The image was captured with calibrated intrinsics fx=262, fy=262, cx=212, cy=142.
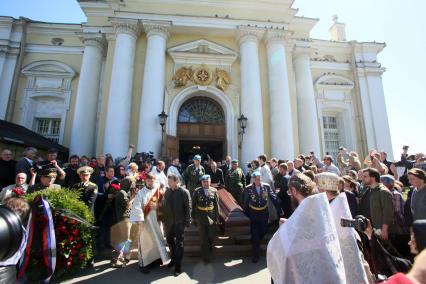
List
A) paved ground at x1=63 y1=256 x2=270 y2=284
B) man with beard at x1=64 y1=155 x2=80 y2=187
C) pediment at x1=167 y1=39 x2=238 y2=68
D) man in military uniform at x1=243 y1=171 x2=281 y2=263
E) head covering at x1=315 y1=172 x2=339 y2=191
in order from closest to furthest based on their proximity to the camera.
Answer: head covering at x1=315 y1=172 x2=339 y2=191 → paved ground at x1=63 y1=256 x2=270 y2=284 → man in military uniform at x1=243 y1=171 x2=281 y2=263 → man with beard at x1=64 y1=155 x2=80 y2=187 → pediment at x1=167 y1=39 x2=238 y2=68

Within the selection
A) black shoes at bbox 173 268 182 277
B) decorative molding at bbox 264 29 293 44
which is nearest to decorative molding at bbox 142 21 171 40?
decorative molding at bbox 264 29 293 44

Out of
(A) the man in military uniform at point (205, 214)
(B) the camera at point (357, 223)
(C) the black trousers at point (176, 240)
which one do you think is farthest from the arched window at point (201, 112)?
(B) the camera at point (357, 223)

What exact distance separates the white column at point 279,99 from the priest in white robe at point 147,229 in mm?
9304

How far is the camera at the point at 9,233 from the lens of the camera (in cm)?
146

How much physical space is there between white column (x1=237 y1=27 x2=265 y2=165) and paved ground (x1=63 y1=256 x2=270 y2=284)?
26.8ft

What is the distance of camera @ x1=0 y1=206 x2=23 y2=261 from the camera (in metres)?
1.46

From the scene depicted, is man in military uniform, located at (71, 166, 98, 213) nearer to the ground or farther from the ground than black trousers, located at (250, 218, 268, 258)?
farther from the ground

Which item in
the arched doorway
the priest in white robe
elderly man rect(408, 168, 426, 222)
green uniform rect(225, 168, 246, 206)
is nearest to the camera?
elderly man rect(408, 168, 426, 222)

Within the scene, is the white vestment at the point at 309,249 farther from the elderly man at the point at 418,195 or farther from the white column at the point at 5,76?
the white column at the point at 5,76

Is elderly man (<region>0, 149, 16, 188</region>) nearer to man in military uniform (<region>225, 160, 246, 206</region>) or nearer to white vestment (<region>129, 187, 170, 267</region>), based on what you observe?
white vestment (<region>129, 187, 170, 267</region>)

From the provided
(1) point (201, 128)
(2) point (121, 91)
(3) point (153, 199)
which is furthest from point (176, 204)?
(2) point (121, 91)

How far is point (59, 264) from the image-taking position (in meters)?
4.48

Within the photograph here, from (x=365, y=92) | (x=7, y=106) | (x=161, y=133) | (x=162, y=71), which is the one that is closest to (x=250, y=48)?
(x=162, y=71)

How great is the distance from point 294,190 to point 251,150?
1085 cm
